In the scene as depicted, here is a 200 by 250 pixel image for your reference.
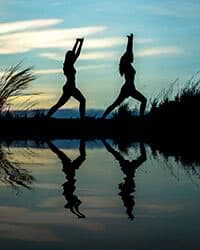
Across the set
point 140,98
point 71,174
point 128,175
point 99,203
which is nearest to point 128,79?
point 140,98

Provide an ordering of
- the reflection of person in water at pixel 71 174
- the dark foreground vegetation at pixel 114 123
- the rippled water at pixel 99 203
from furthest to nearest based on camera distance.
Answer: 1. the dark foreground vegetation at pixel 114 123
2. the reflection of person in water at pixel 71 174
3. the rippled water at pixel 99 203

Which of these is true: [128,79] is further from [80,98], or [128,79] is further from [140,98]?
[80,98]

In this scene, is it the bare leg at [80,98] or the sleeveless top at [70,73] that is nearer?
the bare leg at [80,98]

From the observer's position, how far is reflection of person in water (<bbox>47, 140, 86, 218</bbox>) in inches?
212

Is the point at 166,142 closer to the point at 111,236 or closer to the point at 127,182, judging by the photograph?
the point at 127,182

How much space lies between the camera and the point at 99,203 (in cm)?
555

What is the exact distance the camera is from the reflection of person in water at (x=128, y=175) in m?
5.53

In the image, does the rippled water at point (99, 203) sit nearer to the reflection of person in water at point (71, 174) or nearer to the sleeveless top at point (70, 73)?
the reflection of person in water at point (71, 174)

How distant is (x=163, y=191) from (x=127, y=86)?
1076 centimetres

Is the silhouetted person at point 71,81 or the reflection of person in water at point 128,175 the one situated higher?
the silhouetted person at point 71,81

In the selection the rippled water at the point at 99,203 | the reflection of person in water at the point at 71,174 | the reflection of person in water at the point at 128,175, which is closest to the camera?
the rippled water at the point at 99,203

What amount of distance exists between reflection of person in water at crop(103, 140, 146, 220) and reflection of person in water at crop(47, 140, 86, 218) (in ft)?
1.33

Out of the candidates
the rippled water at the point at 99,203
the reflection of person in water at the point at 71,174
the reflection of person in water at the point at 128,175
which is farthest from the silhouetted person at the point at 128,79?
the rippled water at the point at 99,203

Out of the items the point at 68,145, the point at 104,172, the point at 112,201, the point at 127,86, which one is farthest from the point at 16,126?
the point at 112,201
